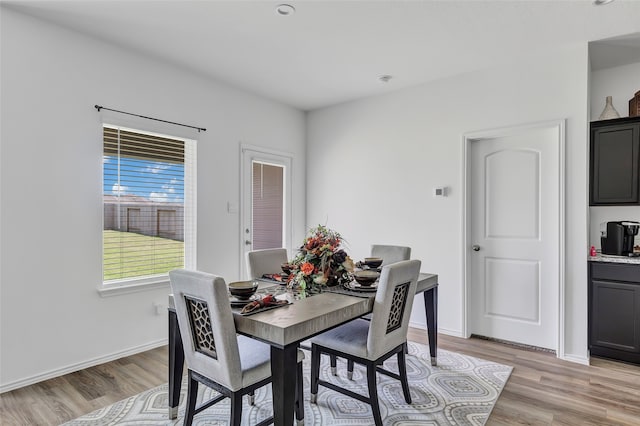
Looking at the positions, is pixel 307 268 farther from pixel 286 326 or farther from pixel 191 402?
pixel 191 402

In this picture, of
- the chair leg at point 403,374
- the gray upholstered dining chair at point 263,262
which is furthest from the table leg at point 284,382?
the gray upholstered dining chair at point 263,262

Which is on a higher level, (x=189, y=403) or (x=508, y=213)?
(x=508, y=213)

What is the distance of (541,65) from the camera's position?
133 inches

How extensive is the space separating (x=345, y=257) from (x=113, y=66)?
2592 mm

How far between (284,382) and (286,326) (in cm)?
28

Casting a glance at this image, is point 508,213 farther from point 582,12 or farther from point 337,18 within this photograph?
point 337,18

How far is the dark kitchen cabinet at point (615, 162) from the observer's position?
3195mm

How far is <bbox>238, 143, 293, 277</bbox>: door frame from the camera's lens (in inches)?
169

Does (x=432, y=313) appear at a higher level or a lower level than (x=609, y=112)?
lower

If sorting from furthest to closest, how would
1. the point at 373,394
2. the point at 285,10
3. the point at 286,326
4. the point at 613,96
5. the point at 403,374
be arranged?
the point at 613,96 < the point at 285,10 < the point at 403,374 < the point at 373,394 < the point at 286,326

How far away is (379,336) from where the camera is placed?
2.18 metres

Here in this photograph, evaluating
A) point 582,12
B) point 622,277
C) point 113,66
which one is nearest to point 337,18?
point 582,12

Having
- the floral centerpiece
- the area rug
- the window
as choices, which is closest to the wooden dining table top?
the floral centerpiece

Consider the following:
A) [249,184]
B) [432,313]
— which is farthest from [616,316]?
[249,184]
